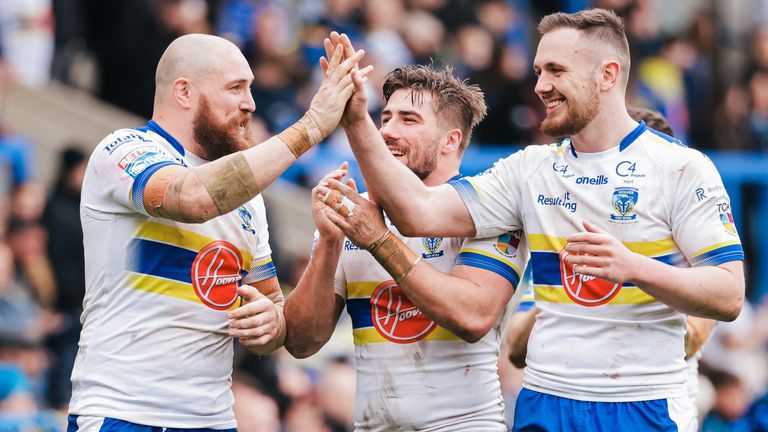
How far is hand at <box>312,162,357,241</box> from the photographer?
6285 millimetres

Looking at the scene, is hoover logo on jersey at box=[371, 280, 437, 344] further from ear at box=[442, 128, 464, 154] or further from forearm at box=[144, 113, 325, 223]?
forearm at box=[144, 113, 325, 223]

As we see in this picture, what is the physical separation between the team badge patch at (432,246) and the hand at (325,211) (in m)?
0.47

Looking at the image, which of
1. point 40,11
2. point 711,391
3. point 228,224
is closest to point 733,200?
point 711,391

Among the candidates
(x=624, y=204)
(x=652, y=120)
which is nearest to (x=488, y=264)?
(x=624, y=204)

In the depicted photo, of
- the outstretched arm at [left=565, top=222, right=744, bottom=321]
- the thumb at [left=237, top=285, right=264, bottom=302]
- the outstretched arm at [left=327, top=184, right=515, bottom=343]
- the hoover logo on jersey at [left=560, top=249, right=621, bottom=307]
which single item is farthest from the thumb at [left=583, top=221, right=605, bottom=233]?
the thumb at [left=237, top=285, right=264, bottom=302]

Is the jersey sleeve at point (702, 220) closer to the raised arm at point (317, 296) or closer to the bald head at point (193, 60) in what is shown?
the raised arm at point (317, 296)

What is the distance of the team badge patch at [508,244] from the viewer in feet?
21.1

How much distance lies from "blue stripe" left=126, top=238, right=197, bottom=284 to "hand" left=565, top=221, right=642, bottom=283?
1.88 metres

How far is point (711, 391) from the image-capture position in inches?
425

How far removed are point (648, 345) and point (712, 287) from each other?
0.45m

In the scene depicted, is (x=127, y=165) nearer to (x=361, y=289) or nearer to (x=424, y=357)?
(x=361, y=289)

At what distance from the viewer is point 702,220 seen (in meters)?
5.79

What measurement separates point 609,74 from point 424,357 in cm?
168

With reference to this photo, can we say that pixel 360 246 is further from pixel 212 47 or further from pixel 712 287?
pixel 712 287
